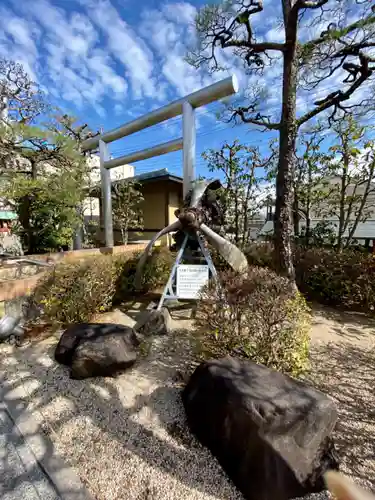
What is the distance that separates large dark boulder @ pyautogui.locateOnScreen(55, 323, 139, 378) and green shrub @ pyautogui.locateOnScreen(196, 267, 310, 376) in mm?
902

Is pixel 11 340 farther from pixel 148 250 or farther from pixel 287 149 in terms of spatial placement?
pixel 287 149

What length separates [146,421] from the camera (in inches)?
77.0

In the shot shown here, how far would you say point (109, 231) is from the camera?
7164 millimetres

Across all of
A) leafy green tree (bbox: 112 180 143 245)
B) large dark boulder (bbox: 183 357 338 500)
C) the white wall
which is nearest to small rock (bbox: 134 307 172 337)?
large dark boulder (bbox: 183 357 338 500)

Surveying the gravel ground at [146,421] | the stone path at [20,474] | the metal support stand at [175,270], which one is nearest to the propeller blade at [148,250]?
the metal support stand at [175,270]

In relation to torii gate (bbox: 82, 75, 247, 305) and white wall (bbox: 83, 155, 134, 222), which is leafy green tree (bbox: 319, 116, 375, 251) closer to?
torii gate (bbox: 82, 75, 247, 305)

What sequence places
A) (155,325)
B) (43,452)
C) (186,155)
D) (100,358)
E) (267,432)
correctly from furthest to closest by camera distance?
(186,155) → (155,325) → (100,358) → (43,452) → (267,432)

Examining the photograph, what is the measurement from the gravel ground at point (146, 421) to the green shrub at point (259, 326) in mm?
466

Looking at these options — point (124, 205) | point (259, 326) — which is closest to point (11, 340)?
point (259, 326)

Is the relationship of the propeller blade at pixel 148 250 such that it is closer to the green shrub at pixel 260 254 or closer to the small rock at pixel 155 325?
the small rock at pixel 155 325

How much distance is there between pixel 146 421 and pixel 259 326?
4.37 feet

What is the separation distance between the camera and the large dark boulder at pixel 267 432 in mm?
1395

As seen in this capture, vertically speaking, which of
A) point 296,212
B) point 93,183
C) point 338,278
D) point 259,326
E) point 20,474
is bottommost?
point 20,474

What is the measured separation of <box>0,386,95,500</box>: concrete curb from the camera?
1434mm
